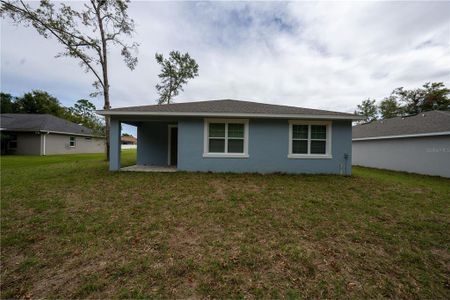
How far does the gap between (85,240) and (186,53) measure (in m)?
24.6

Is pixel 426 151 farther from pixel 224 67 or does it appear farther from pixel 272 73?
pixel 224 67

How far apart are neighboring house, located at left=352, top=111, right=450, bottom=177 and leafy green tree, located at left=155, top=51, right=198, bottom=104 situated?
1955cm

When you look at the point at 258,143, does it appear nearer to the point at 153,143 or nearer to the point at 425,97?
the point at 153,143

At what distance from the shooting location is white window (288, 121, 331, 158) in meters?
8.55

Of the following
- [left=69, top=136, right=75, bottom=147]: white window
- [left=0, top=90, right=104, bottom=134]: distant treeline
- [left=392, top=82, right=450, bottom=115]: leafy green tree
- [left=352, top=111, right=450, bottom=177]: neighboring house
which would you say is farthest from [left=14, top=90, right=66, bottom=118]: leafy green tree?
[left=392, top=82, right=450, bottom=115]: leafy green tree

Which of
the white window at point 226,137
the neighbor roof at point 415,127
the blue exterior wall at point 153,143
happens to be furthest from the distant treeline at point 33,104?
the neighbor roof at point 415,127

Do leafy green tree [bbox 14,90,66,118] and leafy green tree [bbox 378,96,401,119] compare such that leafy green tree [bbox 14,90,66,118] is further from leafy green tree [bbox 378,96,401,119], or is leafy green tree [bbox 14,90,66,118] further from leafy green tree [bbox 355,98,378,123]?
leafy green tree [bbox 378,96,401,119]

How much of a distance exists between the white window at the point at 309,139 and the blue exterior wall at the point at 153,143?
6.65 meters

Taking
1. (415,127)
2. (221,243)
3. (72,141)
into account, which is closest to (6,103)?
(72,141)

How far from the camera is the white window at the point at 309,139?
8555mm

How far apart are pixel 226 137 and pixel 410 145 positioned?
1166cm

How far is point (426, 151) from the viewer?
35.2 feet

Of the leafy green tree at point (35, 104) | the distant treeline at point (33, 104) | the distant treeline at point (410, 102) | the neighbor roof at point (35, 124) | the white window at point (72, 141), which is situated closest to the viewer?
Answer: the neighbor roof at point (35, 124)

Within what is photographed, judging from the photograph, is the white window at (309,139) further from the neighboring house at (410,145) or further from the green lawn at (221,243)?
the neighboring house at (410,145)
